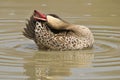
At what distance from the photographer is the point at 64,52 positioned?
408 inches

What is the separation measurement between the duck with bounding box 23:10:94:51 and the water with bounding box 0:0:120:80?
0.13 metres

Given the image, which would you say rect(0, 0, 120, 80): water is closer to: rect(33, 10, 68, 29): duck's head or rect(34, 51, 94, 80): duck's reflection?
rect(34, 51, 94, 80): duck's reflection

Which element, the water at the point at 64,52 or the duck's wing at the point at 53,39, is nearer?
the water at the point at 64,52

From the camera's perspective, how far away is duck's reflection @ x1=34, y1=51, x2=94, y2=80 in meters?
8.91

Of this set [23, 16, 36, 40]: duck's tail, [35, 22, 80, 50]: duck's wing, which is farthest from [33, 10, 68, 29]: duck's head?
[23, 16, 36, 40]: duck's tail

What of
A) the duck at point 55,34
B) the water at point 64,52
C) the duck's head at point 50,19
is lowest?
the water at point 64,52

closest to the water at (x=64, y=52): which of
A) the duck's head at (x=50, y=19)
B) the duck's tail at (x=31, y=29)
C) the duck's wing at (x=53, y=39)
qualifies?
the duck's wing at (x=53, y=39)

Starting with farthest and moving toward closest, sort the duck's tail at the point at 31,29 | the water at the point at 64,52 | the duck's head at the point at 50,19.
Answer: the duck's tail at the point at 31,29 → the duck's head at the point at 50,19 → the water at the point at 64,52

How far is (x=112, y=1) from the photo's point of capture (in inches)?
595

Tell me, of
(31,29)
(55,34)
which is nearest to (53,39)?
(55,34)

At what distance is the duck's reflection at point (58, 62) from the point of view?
8.91 metres

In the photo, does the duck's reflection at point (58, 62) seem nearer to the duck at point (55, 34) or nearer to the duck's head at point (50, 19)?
the duck at point (55, 34)

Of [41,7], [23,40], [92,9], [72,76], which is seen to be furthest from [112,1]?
[72,76]

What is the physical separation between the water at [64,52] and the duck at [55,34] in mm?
128
